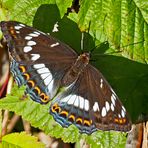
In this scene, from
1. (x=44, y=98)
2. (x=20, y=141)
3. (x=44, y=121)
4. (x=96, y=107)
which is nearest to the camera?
(x=96, y=107)

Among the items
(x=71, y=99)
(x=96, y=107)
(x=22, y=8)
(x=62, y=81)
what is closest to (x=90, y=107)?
(x=96, y=107)

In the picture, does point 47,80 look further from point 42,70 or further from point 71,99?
point 71,99

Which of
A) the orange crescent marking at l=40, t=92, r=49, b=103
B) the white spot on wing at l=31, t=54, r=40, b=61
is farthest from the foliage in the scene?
the white spot on wing at l=31, t=54, r=40, b=61

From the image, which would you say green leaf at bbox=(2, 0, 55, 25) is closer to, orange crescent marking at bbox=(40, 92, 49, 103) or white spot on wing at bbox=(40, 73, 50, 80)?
white spot on wing at bbox=(40, 73, 50, 80)

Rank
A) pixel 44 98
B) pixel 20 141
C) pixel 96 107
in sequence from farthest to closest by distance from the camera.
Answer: pixel 20 141, pixel 44 98, pixel 96 107

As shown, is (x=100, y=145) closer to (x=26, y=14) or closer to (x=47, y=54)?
(x=47, y=54)

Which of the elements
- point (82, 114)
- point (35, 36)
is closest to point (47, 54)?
point (35, 36)

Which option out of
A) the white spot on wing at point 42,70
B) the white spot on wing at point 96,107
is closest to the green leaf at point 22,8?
the white spot on wing at point 42,70
